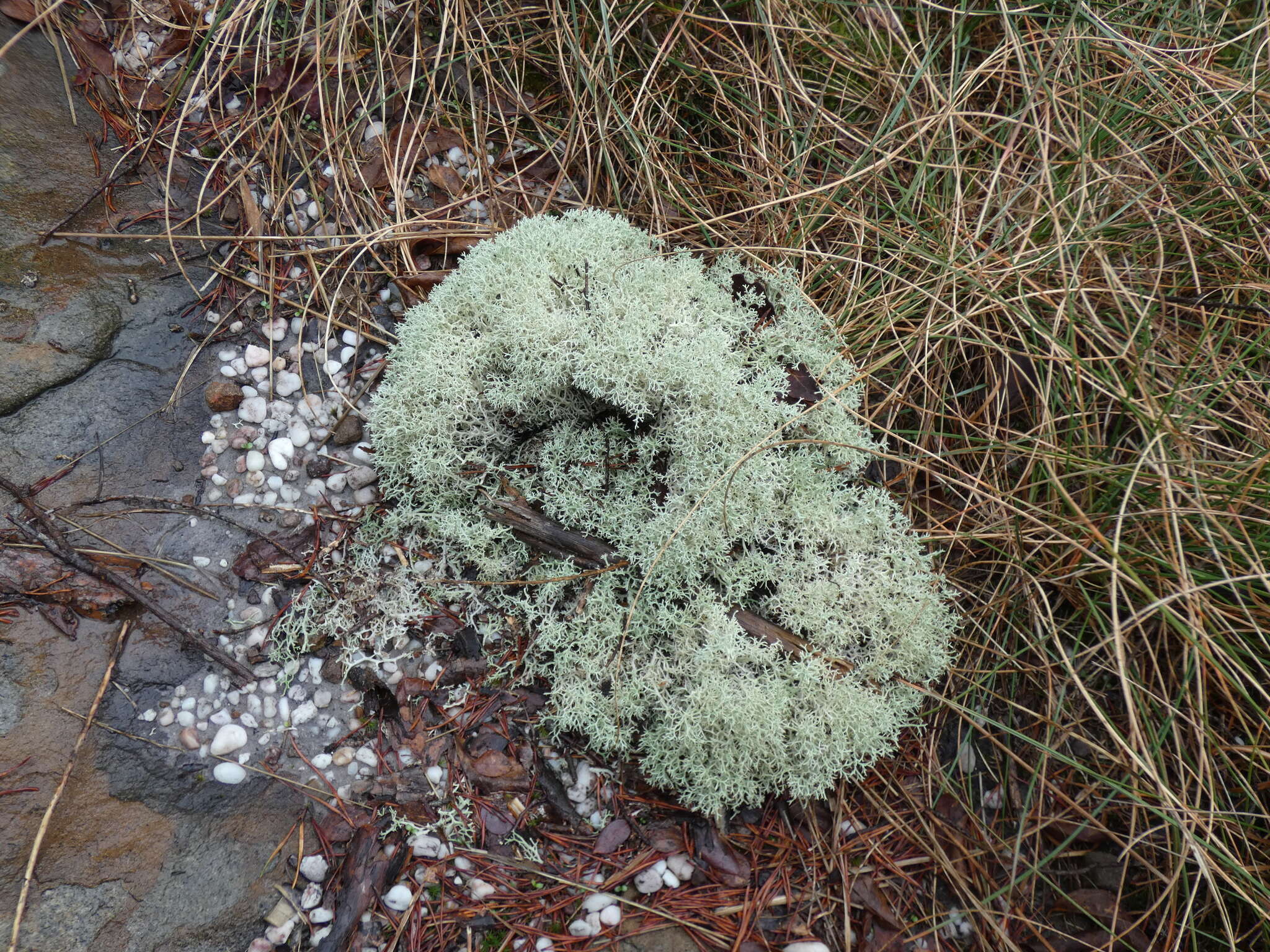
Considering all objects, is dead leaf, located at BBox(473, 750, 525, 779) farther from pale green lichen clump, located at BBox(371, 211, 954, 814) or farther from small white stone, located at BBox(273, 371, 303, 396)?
small white stone, located at BBox(273, 371, 303, 396)

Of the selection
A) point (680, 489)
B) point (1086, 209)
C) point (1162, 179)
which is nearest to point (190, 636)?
point (680, 489)

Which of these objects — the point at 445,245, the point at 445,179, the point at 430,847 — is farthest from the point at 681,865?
the point at 445,179

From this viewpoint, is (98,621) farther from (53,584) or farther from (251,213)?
(251,213)

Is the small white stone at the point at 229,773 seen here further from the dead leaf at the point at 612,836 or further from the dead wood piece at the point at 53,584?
the dead leaf at the point at 612,836

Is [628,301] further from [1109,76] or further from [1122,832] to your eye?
[1122,832]

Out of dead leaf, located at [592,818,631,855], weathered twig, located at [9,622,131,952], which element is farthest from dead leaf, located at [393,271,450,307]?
dead leaf, located at [592,818,631,855]

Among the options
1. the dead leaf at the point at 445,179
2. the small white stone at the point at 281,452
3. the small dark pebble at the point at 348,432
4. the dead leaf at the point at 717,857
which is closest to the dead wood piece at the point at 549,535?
the small dark pebble at the point at 348,432
